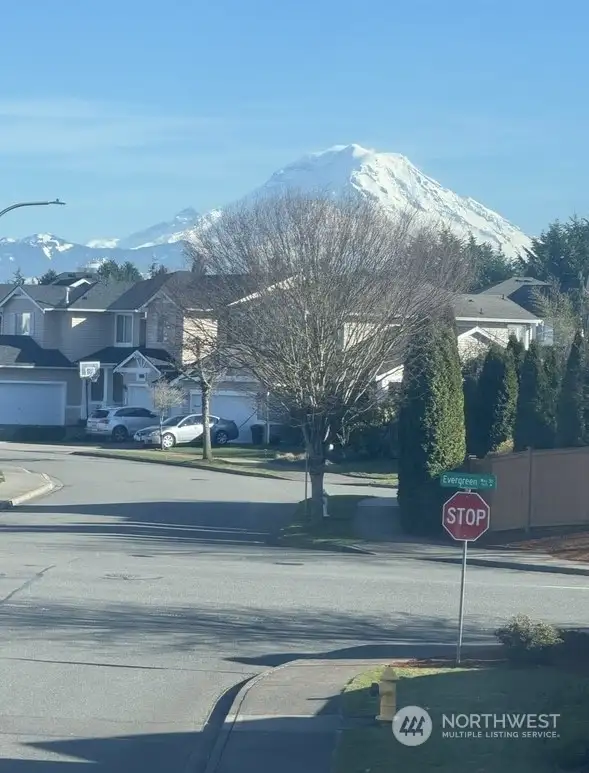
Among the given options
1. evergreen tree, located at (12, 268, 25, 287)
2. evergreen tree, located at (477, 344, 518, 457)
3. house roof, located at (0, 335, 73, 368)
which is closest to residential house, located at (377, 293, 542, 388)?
evergreen tree, located at (477, 344, 518, 457)

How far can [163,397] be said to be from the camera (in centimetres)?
5109

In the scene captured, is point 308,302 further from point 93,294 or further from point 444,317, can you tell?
point 93,294

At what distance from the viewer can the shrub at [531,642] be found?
11227mm

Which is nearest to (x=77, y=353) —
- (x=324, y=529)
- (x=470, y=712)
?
(x=324, y=529)

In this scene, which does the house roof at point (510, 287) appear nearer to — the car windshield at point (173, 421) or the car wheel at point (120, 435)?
the car windshield at point (173, 421)

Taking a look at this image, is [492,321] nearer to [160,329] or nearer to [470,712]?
[160,329]

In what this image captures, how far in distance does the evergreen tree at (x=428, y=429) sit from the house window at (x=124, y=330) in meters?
39.5

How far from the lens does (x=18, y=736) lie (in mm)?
9094

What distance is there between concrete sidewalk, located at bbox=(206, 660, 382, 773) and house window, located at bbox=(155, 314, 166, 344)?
33.3 m

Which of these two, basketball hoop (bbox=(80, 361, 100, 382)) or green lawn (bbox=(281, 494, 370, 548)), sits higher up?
basketball hoop (bbox=(80, 361, 100, 382))

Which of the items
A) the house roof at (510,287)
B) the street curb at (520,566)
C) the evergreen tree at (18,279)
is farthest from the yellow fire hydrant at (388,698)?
the house roof at (510,287)

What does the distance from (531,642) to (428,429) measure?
15.6 meters

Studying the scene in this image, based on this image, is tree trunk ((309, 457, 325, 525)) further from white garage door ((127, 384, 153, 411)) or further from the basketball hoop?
white garage door ((127, 384, 153, 411))

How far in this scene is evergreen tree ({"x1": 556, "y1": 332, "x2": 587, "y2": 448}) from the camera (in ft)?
84.7
